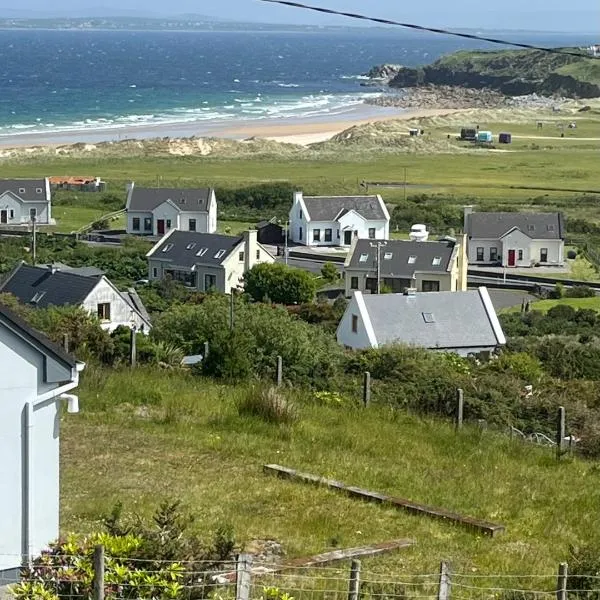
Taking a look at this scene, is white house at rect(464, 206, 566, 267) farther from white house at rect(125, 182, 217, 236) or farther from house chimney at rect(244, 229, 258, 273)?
house chimney at rect(244, 229, 258, 273)

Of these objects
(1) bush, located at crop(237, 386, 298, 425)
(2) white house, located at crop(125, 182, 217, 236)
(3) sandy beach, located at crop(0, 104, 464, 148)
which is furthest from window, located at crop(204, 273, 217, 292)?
(3) sandy beach, located at crop(0, 104, 464, 148)

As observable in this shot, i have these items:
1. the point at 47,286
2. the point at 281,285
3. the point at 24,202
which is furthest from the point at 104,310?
the point at 24,202

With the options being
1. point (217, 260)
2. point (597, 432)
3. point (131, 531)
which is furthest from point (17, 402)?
point (217, 260)

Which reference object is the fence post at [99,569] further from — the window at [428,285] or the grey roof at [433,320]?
the window at [428,285]

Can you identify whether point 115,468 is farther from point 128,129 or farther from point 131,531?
point 128,129

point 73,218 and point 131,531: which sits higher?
point 131,531

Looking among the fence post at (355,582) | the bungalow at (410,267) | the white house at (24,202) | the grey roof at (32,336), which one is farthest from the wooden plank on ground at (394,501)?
the white house at (24,202)
